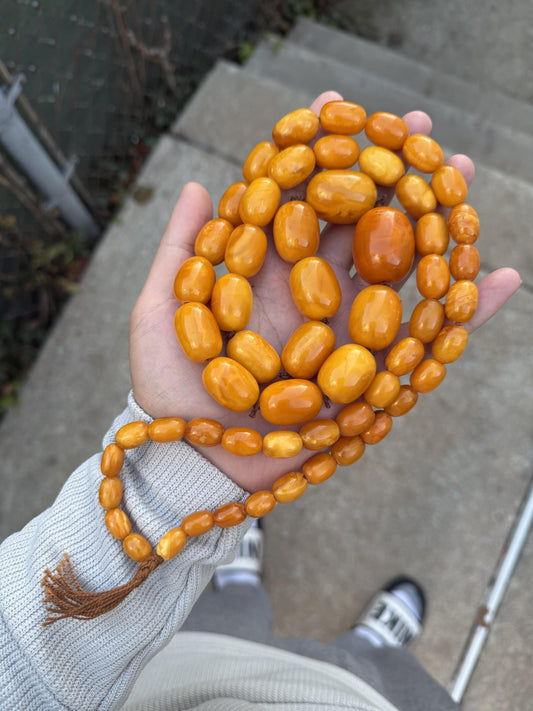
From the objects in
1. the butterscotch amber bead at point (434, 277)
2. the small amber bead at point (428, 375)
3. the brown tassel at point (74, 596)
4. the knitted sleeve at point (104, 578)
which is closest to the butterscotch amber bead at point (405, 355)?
the small amber bead at point (428, 375)

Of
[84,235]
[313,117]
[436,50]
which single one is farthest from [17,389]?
[436,50]

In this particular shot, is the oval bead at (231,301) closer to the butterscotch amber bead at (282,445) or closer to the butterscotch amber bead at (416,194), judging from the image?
the butterscotch amber bead at (282,445)

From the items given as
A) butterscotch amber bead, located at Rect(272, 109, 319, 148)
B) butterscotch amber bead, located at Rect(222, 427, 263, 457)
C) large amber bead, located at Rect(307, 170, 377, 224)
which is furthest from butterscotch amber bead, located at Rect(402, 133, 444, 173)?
butterscotch amber bead, located at Rect(222, 427, 263, 457)

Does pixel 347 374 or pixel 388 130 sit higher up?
pixel 388 130

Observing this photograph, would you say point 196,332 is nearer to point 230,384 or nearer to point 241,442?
point 230,384

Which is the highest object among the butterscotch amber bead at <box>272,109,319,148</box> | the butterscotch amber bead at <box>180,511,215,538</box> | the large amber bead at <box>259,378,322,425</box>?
the butterscotch amber bead at <box>272,109,319,148</box>

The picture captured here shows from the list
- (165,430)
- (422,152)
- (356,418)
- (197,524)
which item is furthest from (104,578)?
(422,152)

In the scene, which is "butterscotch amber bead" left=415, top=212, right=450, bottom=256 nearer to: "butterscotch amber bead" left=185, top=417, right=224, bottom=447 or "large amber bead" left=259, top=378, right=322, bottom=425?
"large amber bead" left=259, top=378, right=322, bottom=425
